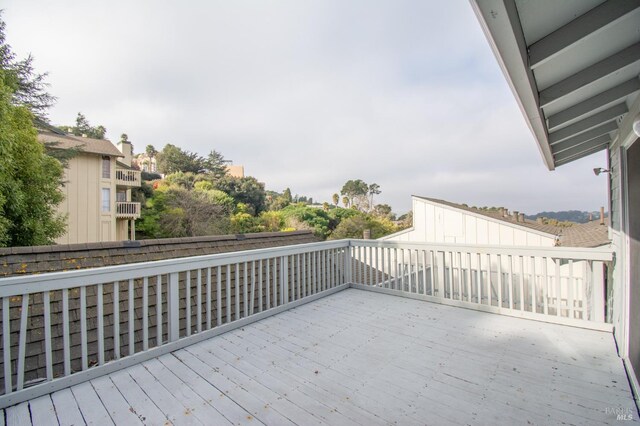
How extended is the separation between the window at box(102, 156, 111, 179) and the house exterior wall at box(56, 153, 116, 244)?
5.2 inches

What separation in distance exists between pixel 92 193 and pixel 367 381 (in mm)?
17403

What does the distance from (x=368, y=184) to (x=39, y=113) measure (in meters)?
30.0

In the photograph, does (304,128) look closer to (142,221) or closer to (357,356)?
(357,356)

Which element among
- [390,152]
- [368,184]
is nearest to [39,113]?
[390,152]

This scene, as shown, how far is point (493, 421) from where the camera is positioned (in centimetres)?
159

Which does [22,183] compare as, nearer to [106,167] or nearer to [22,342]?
[22,342]

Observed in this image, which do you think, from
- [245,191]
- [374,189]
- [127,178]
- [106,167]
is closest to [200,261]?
[106,167]

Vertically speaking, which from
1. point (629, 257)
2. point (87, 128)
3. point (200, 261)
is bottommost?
point (200, 261)

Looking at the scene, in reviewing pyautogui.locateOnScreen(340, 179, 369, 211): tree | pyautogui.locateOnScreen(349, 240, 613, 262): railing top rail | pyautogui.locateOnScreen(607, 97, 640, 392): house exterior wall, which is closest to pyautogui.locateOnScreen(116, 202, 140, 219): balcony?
pyautogui.locateOnScreen(349, 240, 613, 262): railing top rail

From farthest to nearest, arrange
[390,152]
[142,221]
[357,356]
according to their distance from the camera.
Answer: [142,221], [390,152], [357,356]

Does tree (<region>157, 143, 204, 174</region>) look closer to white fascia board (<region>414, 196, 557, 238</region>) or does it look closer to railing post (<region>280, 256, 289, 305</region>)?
white fascia board (<region>414, 196, 557, 238</region>)

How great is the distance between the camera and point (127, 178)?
16.4 meters

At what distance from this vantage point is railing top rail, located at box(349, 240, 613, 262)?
2803mm

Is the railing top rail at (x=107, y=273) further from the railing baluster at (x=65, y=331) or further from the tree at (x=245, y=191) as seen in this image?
the tree at (x=245, y=191)
